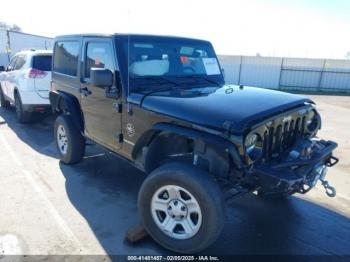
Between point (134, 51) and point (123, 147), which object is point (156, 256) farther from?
point (134, 51)

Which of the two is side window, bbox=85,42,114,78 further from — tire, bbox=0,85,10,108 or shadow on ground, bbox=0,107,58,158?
tire, bbox=0,85,10,108

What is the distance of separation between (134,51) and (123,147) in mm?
1203

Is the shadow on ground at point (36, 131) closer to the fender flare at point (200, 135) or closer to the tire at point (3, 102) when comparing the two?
the tire at point (3, 102)

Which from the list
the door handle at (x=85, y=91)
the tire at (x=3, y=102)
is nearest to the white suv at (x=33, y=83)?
the tire at (x=3, y=102)

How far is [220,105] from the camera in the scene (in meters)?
3.04

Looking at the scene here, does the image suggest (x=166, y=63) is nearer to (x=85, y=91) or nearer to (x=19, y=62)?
(x=85, y=91)

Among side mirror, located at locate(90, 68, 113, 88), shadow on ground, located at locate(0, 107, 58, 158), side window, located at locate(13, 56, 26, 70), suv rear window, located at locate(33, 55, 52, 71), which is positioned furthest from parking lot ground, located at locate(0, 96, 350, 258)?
side window, located at locate(13, 56, 26, 70)

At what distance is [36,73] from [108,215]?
4.82 meters

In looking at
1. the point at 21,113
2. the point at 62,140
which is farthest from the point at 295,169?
the point at 21,113

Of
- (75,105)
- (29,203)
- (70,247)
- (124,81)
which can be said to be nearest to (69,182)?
(29,203)

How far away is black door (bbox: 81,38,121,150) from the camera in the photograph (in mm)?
3920

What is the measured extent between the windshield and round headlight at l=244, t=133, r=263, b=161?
136 cm

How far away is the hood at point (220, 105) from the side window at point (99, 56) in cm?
75

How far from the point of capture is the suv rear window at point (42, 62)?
734 centimetres
